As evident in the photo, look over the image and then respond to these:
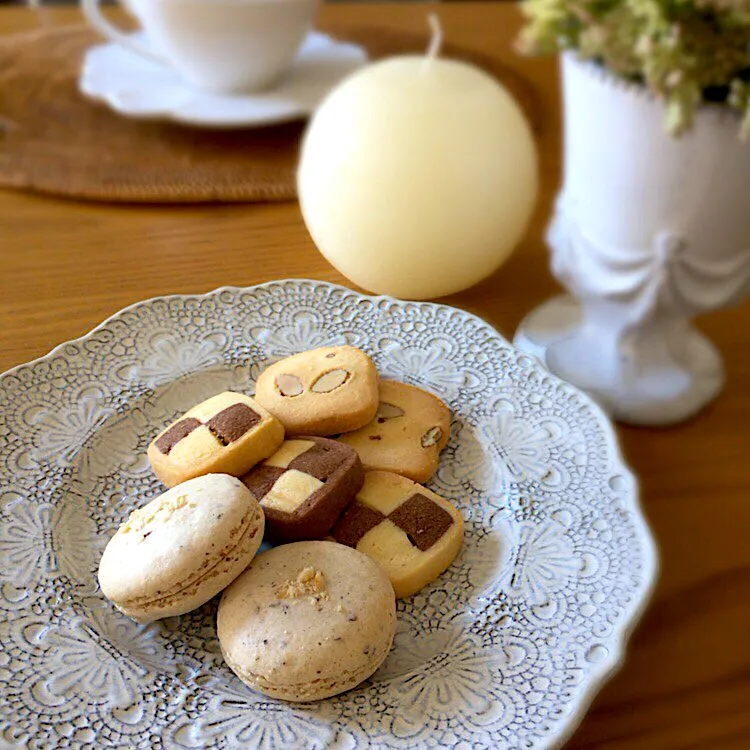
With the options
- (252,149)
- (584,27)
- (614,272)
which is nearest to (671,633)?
(614,272)

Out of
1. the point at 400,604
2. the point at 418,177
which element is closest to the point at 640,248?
the point at 418,177

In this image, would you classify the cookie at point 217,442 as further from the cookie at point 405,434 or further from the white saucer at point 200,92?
the white saucer at point 200,92

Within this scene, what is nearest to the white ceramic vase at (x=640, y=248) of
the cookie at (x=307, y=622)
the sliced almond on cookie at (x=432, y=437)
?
the sliced almond on cookie at (x=432, y=437)

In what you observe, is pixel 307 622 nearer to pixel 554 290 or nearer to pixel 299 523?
pixel 299 523

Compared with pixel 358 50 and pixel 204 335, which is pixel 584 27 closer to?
pixel 204 335

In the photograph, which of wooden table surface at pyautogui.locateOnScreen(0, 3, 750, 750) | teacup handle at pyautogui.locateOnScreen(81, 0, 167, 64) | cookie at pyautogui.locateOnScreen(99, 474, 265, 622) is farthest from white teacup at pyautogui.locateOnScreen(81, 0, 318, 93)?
cookie at pyautogui.locateOnScreen(99, 474, 265, 622)
